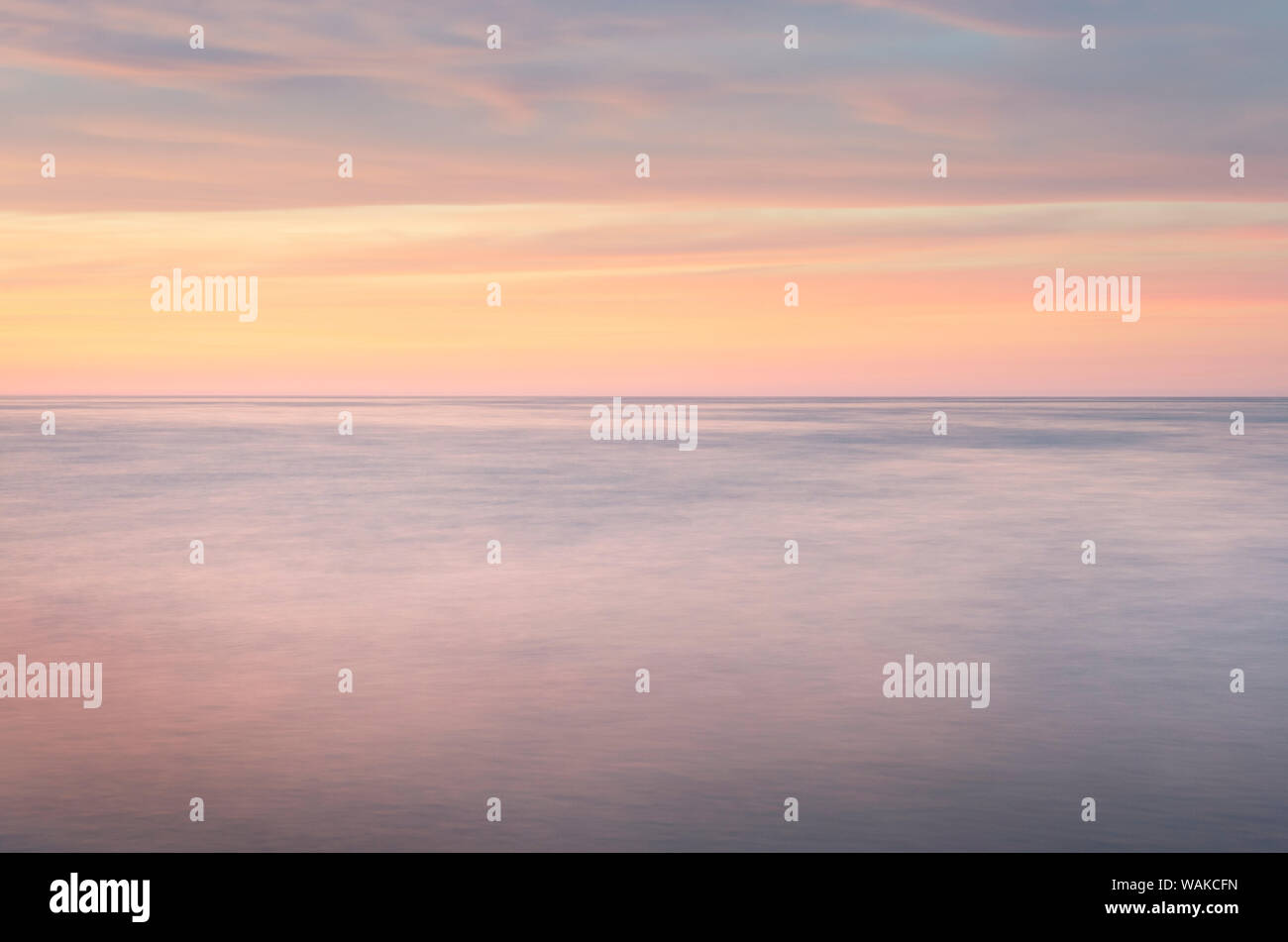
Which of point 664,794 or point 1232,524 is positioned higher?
point 1232,524

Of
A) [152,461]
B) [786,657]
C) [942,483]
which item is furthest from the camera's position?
[152,461]

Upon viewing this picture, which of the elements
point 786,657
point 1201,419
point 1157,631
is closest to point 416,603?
point 786,657

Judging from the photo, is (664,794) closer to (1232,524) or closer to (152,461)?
(1232,524)

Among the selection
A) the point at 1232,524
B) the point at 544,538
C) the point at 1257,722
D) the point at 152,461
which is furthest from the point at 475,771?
the point at 152,461

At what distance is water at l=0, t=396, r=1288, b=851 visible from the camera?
26.4 feet

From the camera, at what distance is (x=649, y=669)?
11.9m

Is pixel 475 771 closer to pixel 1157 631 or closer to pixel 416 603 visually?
pixel 416 603

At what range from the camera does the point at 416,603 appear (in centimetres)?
1538

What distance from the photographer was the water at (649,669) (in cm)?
805

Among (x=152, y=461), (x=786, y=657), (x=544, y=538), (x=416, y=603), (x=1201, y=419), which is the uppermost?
(x=1201, y=419)

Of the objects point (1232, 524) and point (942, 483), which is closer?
point (1232, 524)

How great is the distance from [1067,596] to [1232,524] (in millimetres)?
9334

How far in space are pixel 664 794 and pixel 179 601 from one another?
960 cm
